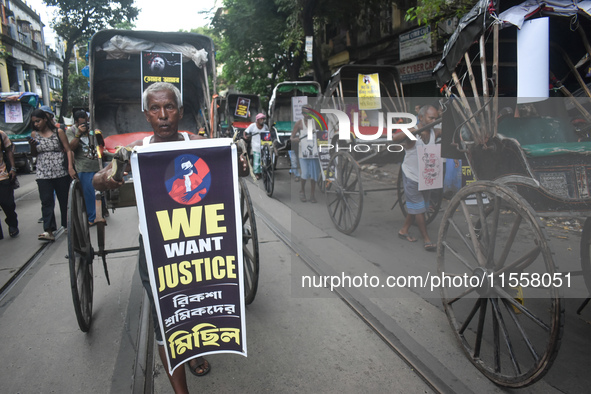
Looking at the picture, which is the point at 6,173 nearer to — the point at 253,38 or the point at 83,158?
the point at 83,158

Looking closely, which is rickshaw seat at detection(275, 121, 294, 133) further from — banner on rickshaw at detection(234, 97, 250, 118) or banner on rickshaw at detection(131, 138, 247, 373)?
banner on rickshaw at detection(131, 138, 247, 373)

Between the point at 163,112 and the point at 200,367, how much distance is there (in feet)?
5.60

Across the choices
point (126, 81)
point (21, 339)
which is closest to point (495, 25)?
point (21, 339)

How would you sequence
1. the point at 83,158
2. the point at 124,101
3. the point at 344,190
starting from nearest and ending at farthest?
the point at 344,190
the point at 83,158
the point at 124,101

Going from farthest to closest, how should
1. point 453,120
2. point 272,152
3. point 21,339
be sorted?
point 272,152, point 453,120, point 21,339

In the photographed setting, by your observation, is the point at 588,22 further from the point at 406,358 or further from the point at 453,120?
the point at 406,358

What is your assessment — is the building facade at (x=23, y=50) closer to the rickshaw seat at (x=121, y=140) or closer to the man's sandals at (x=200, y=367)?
the rickshaw seat at (x=121, y=140)

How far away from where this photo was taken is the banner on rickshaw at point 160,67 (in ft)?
19.6

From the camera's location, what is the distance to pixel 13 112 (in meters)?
14.7

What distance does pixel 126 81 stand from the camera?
7020 millimetres

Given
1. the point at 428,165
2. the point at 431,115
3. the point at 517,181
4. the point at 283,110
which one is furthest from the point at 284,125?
the point at 517,181

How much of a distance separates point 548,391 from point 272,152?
22.9 ft

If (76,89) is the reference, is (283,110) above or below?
below

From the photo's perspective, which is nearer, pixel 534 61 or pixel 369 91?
pixel 534 61
